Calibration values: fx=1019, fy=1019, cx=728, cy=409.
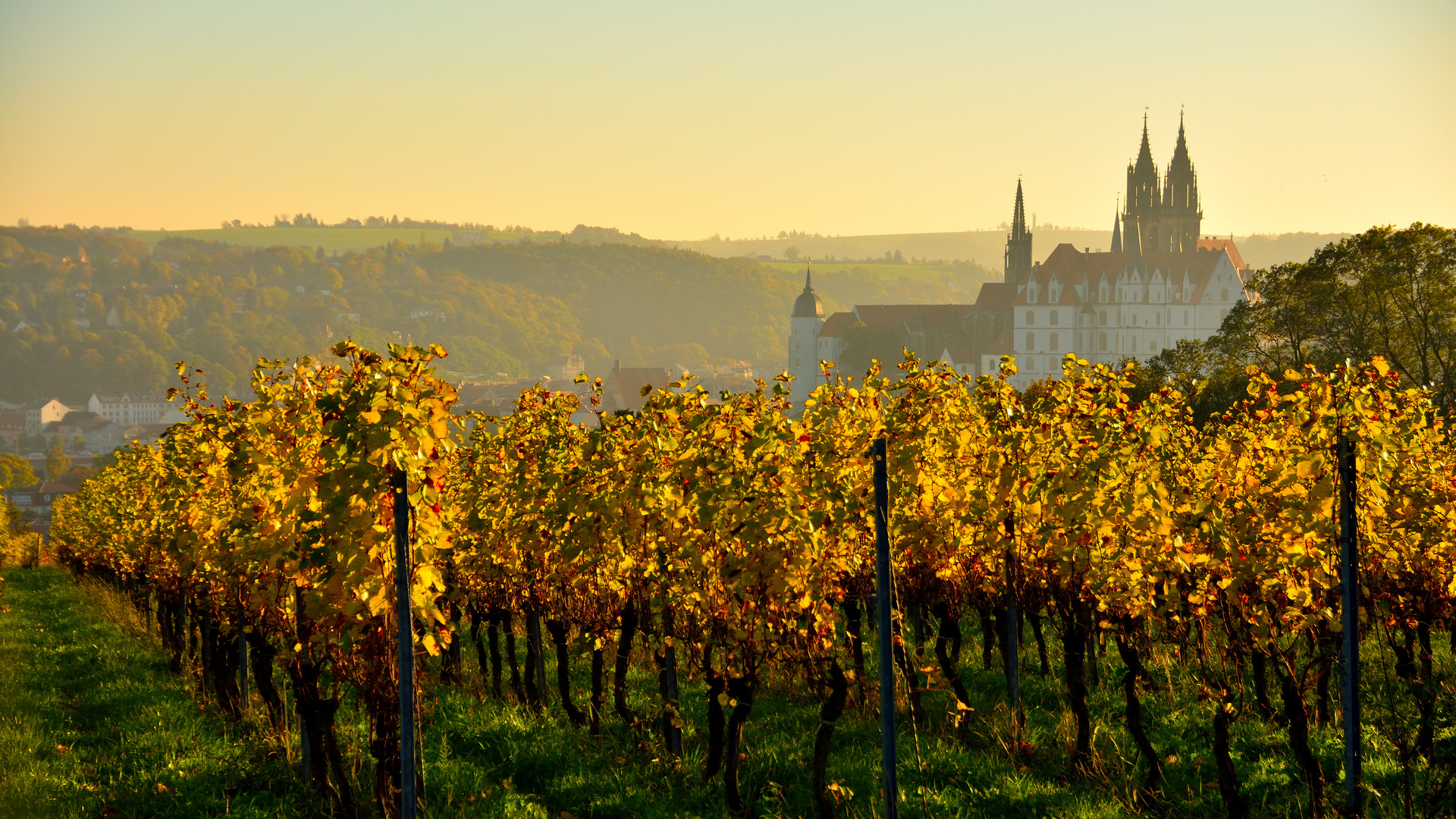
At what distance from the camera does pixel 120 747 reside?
35.1ft

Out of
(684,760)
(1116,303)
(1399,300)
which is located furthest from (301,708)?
(1116,303)

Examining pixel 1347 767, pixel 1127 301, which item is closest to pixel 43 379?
pixel 1127 301

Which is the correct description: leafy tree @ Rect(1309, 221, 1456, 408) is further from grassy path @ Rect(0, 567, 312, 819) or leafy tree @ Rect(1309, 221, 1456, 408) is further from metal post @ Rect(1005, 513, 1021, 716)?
grassy path @ Rect(0, 567, 312, 819)

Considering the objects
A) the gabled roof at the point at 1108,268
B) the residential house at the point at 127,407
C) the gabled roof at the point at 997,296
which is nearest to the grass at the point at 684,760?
the gabled roof at the point at 1108,268

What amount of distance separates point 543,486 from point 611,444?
3.20 ft

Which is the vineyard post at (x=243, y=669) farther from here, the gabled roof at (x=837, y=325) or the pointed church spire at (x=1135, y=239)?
the gabled roof at (x=837, y=325)

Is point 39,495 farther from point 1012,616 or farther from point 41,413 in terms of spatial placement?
point 1012,616

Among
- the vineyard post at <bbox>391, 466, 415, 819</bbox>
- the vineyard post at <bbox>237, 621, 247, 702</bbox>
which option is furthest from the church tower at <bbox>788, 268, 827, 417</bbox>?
the vineyard post at <bbox>391, 466, 415, 819</bbox>

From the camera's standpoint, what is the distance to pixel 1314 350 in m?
36.6

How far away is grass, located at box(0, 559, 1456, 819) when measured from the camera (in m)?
8.73

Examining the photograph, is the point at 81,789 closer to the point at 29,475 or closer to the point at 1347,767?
the point at 1347,767

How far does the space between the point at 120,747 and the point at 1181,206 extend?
129 metres

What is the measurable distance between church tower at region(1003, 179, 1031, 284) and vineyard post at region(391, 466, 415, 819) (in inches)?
4923

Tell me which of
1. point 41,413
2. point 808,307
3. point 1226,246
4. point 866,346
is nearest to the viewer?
point 1226,246
